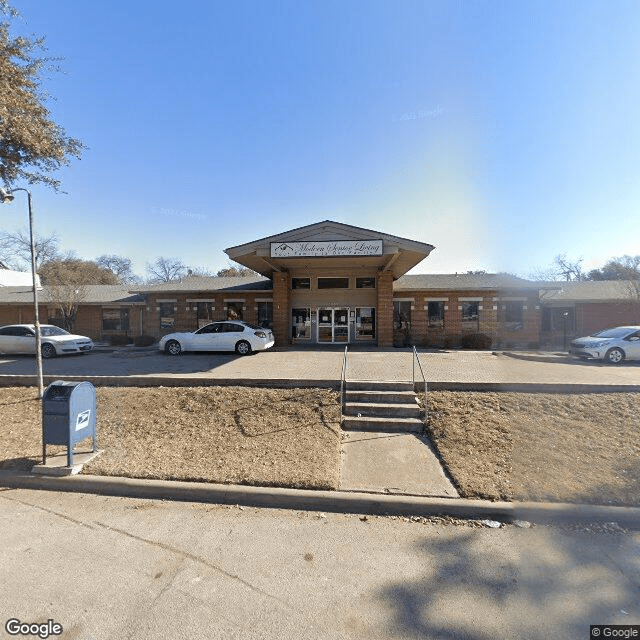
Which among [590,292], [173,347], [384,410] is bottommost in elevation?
[384,410]

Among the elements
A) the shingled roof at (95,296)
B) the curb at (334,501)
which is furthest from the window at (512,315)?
the shingled roof at (95,296)

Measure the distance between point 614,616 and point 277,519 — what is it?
2787 mm

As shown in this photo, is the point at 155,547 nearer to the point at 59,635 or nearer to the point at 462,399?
the point at 59,635

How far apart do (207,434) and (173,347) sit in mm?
9277

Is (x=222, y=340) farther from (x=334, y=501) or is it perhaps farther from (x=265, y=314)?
(x=334, y=501)

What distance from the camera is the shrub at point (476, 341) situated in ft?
55.6

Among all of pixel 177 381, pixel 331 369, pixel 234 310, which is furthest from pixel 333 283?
pixel 177 381

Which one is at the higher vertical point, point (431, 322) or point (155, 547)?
point (431, 322)

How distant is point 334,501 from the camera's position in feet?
13.0

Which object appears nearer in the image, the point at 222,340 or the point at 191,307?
the point at 222,340

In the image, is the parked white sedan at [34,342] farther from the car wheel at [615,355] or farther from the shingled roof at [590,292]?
the shingled roof at [590,292]

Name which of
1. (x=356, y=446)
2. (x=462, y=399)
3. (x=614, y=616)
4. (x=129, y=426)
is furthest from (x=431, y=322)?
(x=614, y=616)

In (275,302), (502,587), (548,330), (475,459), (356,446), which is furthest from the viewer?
(548,330)

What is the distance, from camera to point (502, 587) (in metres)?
2.73
